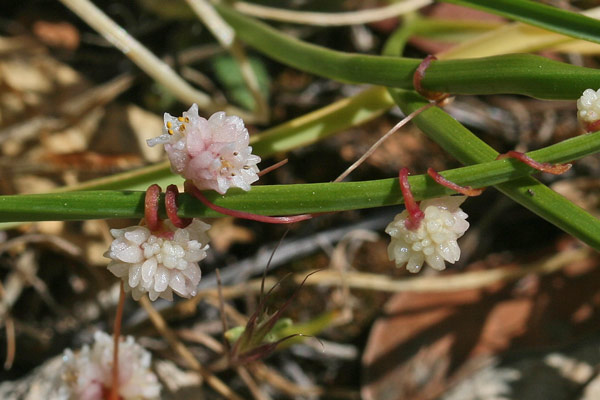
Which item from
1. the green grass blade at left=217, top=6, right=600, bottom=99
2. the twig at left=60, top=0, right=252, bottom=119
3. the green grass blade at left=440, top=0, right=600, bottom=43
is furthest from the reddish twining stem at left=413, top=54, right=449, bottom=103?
the twig at left=60, top=0, right=252, bottom=119

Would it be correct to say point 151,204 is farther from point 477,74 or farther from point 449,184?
point 477,74

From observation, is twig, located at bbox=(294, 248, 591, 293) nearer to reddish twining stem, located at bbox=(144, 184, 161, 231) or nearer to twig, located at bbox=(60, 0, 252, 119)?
twig, located at bbox=(60, 0, 252, 119)

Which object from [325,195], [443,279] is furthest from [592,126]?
[443,279]

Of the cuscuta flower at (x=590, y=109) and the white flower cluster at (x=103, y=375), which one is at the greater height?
the cuscuta flower at (x=590, y=109)

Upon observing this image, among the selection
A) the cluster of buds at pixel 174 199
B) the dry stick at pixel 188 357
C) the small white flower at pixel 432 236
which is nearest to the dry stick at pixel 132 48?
the dry stick at pixel 188 357

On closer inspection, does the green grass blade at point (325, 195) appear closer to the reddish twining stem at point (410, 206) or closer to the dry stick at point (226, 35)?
the reddish twining stem at point (410, 206)

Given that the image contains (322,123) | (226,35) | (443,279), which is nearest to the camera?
(322,123)
